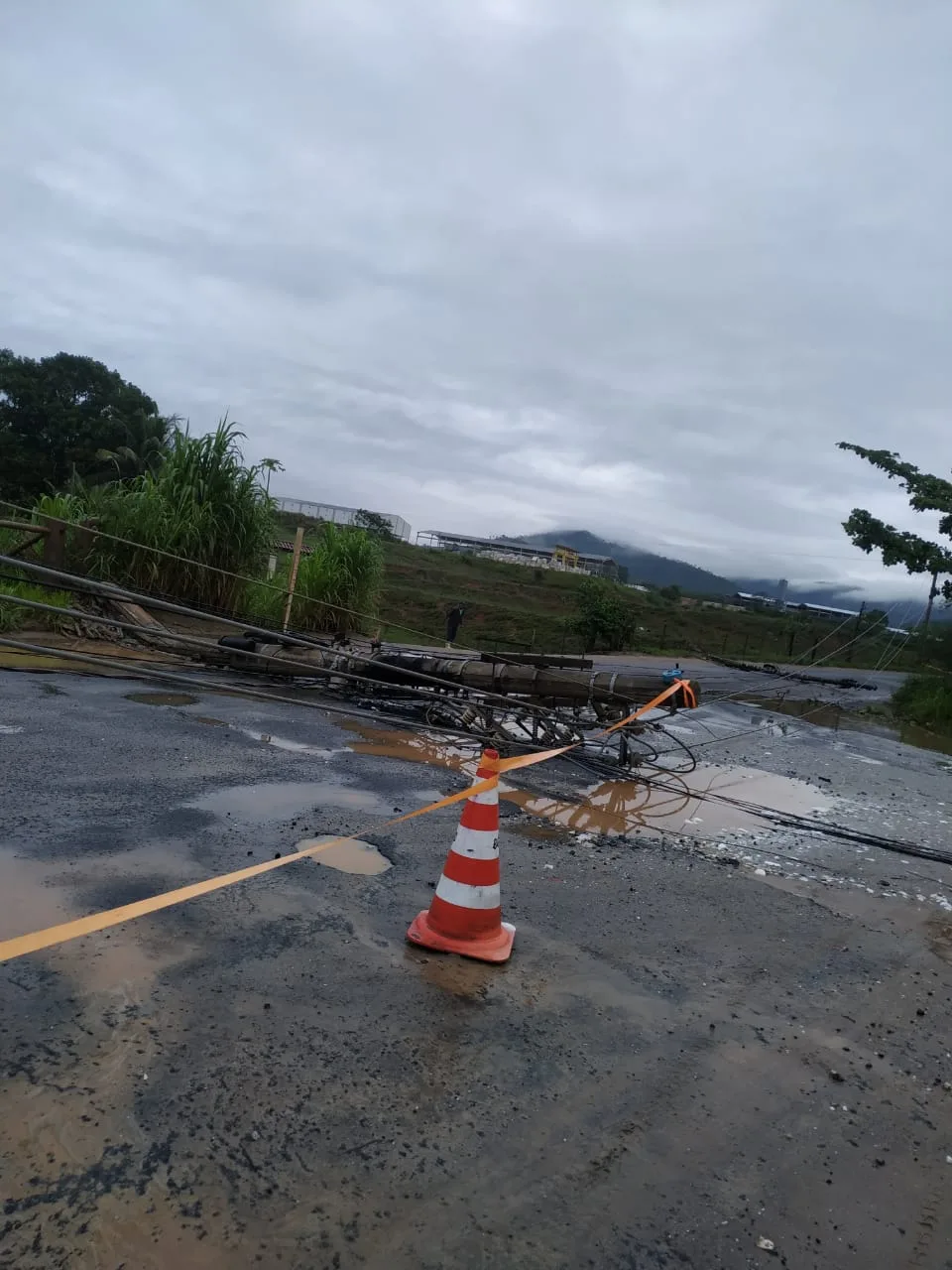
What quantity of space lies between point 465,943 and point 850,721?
52.6 feet

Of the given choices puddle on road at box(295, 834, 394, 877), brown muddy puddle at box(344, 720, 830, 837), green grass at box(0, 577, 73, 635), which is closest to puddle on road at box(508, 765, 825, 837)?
brown muddy puddle at box(344, 720, 830, 837)

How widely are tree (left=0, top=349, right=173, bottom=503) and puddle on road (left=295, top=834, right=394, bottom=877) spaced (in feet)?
108

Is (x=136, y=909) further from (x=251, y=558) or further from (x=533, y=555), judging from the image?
(x=533, y=555)

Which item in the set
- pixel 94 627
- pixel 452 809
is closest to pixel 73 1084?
pixel 452 809

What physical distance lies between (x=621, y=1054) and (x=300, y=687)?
289 inches

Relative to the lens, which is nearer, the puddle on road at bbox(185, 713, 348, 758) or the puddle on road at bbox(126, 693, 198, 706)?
the puddle on road at bbox(185, 713, 348, 758)

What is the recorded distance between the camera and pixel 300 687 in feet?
32.7

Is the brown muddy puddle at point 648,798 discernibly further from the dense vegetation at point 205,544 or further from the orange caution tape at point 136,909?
the dense vegetation at point 205,544

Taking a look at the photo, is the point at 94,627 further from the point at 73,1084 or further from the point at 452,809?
the point at 73,1084

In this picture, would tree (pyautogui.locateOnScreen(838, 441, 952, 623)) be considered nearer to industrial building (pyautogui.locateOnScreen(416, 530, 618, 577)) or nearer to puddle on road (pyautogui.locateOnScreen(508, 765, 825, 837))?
puddle on road (pyautogui.locateOnScreen(508, 765, 825, 837))

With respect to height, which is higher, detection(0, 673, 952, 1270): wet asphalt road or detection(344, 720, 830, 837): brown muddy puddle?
detection(0, 673, 952, 1270): wet asphalt road

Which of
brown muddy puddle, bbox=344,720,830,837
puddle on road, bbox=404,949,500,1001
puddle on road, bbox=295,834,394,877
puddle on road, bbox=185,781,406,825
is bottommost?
brown muddy puddle, bbox=344,720,830,837

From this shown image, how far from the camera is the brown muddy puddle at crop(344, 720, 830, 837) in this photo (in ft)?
22.4

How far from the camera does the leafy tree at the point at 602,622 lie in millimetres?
27500
